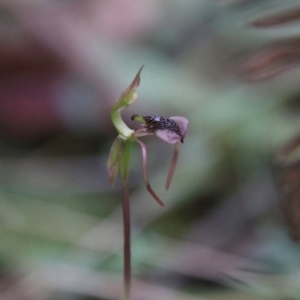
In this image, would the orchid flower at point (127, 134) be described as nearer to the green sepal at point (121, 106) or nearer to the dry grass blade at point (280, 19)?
the green sepal at point (121, 106)

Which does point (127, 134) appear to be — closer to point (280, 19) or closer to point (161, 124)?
point (161, 124)

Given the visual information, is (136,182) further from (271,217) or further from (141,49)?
(141,49)

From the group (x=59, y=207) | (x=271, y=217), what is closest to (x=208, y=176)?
(x=271, y=217)

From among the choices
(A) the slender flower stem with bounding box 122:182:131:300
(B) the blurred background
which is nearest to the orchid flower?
(A) the slender flower stem with bounding box 122:182:131:300

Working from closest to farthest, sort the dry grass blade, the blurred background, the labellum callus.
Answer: the labellum callus → the dry grass blade → the blurred background

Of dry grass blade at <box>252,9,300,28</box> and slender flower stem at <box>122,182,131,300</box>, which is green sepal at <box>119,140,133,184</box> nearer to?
slender flower stem at <box>122,182,131,300</box>

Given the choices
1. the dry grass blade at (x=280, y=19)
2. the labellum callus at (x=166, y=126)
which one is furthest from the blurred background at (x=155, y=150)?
the labellum callus at (x=166, y=126)

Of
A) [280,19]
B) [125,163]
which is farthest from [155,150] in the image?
[125,163]

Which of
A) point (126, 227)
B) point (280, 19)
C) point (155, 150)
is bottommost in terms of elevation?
point (126, 227)
